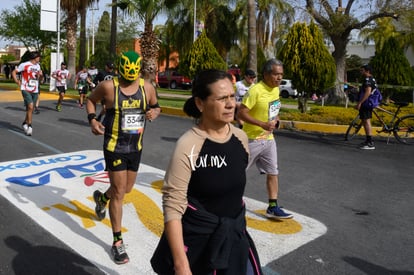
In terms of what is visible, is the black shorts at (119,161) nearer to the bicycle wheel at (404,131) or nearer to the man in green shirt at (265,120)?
the man in green shirt at (265,120)

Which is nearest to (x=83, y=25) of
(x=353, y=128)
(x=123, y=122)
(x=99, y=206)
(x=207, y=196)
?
(x=353, y=128)

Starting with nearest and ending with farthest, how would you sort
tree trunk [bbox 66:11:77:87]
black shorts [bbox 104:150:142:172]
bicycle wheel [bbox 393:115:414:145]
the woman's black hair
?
the woman's black hair, black shorts [bbox 104:150:142:172], bicycle wheel [bbox 393:115:414:145], tree trunk [bbox 66:11:77:87]

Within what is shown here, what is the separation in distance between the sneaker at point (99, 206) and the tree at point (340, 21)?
16139 millimetres

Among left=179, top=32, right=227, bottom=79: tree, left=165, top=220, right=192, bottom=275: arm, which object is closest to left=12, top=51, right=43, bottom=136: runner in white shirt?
left=165, top=220, right=192, bottom=275: arm

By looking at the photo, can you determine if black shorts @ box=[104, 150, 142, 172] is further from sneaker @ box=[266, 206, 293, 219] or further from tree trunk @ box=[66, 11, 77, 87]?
tree trunk @ box=[66, 11, 77, 87]

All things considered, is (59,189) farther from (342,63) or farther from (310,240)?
(342,63)

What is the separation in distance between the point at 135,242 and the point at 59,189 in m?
2.14

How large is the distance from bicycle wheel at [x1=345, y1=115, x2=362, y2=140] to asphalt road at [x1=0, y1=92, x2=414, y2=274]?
25 centimetres

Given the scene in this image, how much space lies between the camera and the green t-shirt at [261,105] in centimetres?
464

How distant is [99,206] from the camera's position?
4.53 metres

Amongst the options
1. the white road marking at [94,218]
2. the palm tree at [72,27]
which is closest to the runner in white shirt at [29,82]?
the white road marking at [94,218]

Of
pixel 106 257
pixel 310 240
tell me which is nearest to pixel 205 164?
pixel 106 257

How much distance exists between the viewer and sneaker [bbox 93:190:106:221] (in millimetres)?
4492

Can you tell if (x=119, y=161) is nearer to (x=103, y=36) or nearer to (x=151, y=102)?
(x=151, y=102)
